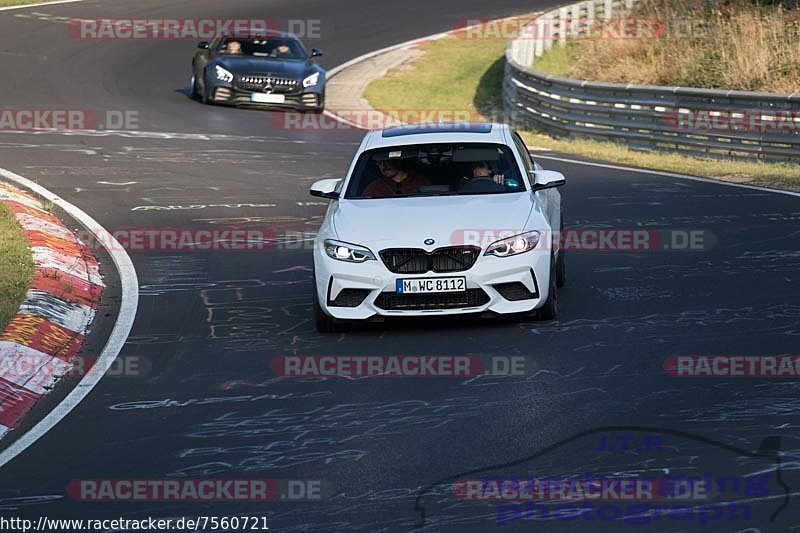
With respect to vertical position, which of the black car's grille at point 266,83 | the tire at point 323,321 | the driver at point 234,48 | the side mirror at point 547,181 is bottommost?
the black car's grille at point 266,83

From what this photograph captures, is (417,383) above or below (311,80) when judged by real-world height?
above

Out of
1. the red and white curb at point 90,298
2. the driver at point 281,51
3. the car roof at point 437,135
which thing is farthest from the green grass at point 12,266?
the driver at point 281,51

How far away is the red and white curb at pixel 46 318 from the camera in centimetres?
927

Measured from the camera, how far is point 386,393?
8.98 metres

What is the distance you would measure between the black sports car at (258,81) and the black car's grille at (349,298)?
16.5 meters

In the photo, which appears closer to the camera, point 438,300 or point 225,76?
point 438,300

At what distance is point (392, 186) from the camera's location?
1170 centimetres

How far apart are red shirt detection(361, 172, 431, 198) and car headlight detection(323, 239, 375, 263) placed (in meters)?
0.92

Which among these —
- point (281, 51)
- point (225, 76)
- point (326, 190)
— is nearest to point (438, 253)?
point (326, 190)

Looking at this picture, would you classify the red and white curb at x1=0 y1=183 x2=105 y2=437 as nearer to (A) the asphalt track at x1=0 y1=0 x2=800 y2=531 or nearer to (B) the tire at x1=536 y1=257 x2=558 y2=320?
(A) the asphalt track at x1=0 y1=0 x2=800 y2=531

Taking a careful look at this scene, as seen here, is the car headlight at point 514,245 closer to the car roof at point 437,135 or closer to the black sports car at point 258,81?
the car roof at point 437,135

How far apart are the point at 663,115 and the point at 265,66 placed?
8171 mm

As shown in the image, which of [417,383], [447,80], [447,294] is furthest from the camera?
[447,80]

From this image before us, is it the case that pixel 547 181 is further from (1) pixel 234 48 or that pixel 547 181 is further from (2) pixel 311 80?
(1) pixel 234 48
